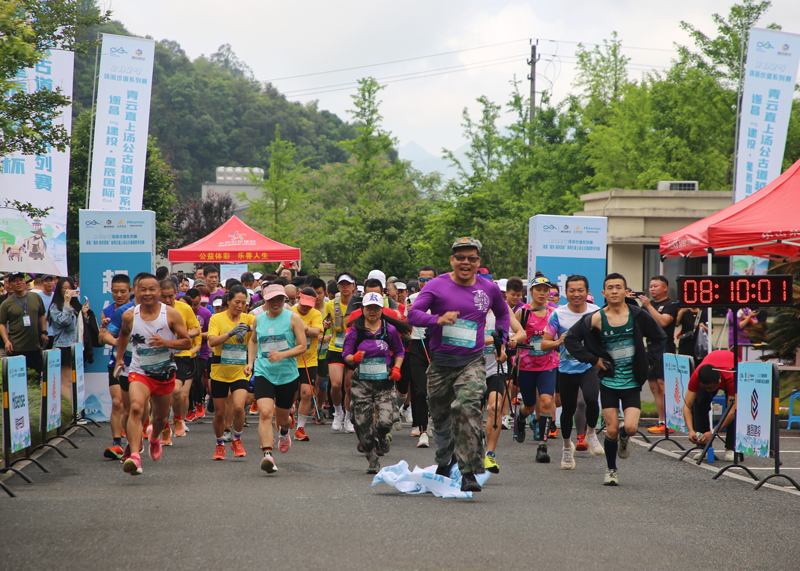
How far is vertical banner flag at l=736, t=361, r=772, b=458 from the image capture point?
898 cm

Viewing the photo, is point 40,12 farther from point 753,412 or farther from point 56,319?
point 753,412

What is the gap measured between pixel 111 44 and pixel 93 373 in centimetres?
887

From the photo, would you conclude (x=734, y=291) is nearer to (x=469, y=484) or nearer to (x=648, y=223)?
(x=469, y=484)

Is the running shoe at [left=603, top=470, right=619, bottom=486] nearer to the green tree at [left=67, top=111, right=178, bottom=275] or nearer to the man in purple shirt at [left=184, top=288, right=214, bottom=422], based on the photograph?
the man in purple shirt at [left=184, top=288, right=214, bottom=422]

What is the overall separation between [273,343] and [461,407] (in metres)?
2.60

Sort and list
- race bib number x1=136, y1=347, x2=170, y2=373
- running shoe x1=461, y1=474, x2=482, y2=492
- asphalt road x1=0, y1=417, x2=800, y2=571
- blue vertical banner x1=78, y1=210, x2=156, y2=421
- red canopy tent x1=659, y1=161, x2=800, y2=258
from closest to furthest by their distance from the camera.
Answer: asphalt road x1=0, y1=417, x2=800, y2=571 < running shoe x1=461, y1=474, x2=482, y2=492 < race bib number x1=136, y1=347, x2=170, y2=373 < red canopy tent x1=659, y1=161, x2=800, y2=258 < blue vertical banner x1=78, y1=210, x2=156, y2=421

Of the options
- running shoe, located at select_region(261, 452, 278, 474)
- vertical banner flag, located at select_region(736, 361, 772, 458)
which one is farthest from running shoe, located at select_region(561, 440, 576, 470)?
running shoe, located at select_region(261, 452, 278, 474)

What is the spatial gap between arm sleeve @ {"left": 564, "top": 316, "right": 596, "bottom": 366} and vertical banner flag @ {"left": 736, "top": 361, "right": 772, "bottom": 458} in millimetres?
2041

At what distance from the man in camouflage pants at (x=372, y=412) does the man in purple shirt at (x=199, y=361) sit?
3787 mm

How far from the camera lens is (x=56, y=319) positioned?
12.6 meters

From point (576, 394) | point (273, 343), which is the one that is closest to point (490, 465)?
point (576, 394)

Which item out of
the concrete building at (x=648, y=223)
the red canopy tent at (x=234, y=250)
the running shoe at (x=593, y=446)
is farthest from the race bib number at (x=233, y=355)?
the concrete building at (x=648, y=223)

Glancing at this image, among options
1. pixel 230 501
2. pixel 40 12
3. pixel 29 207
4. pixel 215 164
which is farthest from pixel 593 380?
pixel 215 164

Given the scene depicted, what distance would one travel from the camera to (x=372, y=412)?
9281 millimetres
